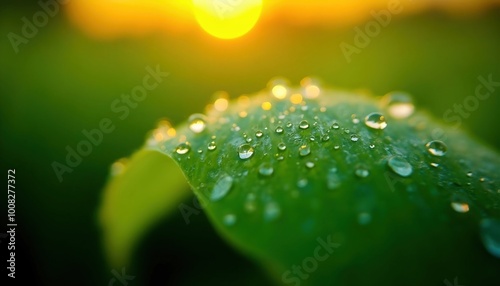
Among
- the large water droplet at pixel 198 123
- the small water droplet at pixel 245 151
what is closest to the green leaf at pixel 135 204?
the large water droplet at pixel 198 123

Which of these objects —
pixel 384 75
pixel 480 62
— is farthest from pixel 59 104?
pixel 480 62

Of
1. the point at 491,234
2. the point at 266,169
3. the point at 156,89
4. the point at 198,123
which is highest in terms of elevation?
the point at 156,89

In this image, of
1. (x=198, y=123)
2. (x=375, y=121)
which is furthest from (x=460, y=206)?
(x=198, y=123)

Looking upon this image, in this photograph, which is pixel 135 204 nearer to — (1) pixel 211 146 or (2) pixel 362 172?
(1) pixel 211 146

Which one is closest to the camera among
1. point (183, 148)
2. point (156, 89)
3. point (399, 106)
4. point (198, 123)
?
point (183, 148)

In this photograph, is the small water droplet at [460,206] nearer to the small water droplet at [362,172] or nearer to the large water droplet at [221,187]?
the small water droplet at [362,172]

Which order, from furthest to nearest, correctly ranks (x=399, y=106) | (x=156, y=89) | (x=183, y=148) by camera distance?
(x=156, y=89), (x=399, y=106), (x=183, y=148)

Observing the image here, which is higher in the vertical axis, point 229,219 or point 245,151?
point 245,151

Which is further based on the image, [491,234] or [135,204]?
[135,204]
